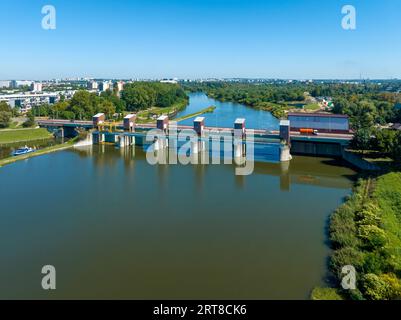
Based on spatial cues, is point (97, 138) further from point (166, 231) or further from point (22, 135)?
point (166, 231)

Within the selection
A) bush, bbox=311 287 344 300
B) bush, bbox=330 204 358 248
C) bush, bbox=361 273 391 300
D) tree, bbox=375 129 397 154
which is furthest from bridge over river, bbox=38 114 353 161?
bush, bbox=361 273 391 300

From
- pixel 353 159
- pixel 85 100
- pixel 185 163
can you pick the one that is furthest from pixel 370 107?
pixel 85 100

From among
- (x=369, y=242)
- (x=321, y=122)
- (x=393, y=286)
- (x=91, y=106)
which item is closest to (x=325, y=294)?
(x=393, y=286)

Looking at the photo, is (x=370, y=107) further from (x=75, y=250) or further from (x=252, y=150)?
(x=75, y=250)

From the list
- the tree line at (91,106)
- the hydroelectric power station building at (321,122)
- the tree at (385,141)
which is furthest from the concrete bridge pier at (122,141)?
the tree at (385,141)

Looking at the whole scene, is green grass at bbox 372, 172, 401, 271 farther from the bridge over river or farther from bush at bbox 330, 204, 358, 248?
the bridge over river
